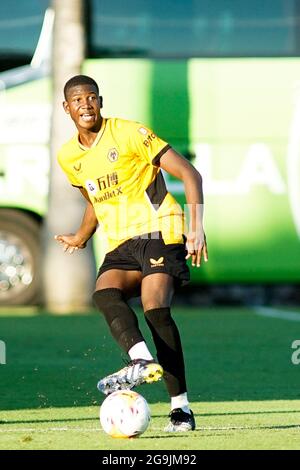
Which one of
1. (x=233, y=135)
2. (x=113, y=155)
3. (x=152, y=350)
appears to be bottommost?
(x=113, y=155)

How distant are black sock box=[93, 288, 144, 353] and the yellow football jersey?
34cm

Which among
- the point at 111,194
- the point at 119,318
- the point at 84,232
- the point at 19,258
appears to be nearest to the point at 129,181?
the point at 111,194

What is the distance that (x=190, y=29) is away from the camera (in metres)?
18.0

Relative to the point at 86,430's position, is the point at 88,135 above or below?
above

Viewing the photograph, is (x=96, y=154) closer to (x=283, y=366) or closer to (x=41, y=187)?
(x=283, y=366)

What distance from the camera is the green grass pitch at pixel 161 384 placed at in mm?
8078

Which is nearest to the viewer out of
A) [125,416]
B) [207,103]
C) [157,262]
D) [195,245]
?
[125,416]

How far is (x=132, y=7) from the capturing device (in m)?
17.8

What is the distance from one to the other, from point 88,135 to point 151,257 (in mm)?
789

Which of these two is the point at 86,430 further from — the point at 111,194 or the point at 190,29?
the point at 190,29

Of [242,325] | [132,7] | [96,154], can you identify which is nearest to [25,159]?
[132,7]

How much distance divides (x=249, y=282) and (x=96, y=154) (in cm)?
963

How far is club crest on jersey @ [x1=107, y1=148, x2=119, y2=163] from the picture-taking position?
8625 mm

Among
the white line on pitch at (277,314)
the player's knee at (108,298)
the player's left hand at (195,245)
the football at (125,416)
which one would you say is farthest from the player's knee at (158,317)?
the white line on pitch at (277,314)
